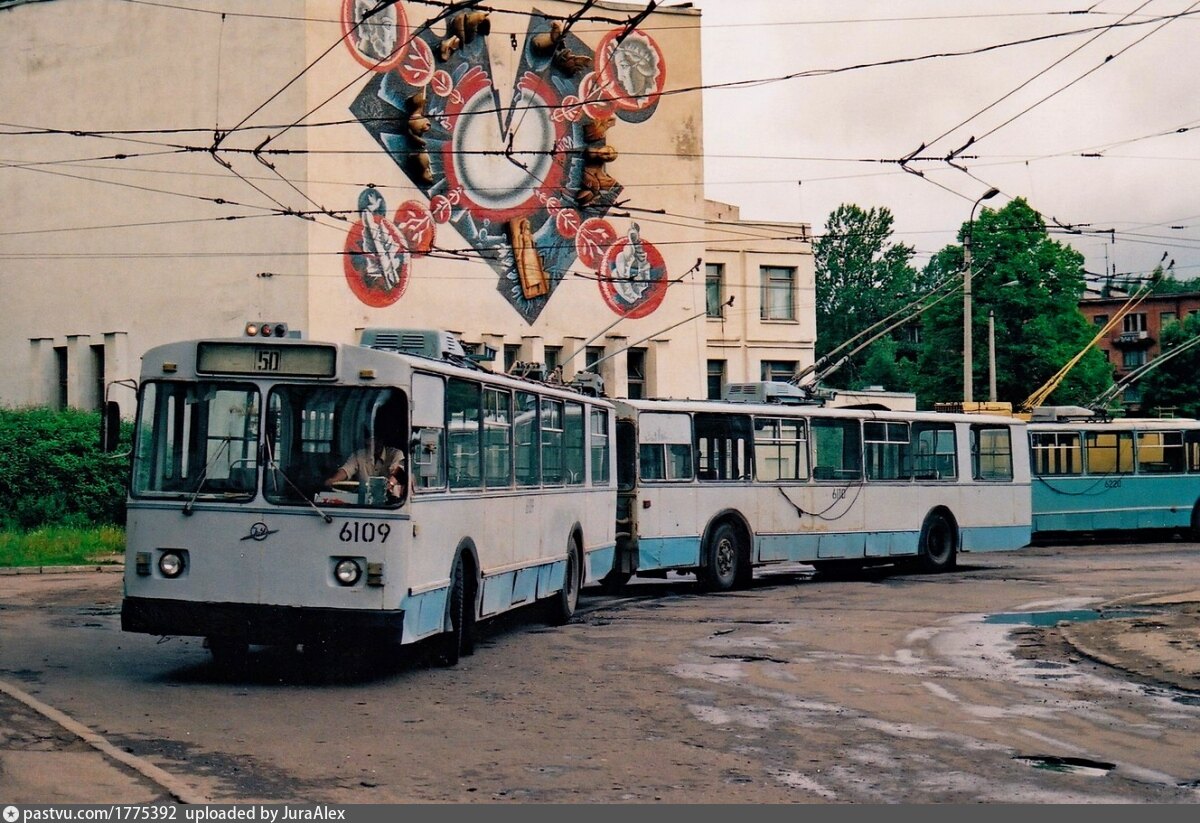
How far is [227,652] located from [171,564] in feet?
5.93

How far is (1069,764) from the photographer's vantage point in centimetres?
961

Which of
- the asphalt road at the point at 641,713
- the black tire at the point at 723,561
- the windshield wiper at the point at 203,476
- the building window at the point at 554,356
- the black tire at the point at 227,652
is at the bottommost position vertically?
the asphalt road at the point at 641,713

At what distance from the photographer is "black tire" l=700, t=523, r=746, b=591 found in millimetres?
23875

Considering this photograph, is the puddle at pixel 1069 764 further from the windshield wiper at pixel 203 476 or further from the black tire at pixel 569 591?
the black tire at pixel 569 591

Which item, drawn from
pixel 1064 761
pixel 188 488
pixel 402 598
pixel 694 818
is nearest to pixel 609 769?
pixel 694 818

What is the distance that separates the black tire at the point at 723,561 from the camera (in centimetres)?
2388

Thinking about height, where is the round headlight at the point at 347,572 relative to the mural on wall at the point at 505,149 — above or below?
below

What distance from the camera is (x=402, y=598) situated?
499 inches

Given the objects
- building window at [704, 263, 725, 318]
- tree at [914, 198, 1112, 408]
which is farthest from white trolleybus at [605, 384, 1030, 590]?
tree at [914, 198, 1112, 408]

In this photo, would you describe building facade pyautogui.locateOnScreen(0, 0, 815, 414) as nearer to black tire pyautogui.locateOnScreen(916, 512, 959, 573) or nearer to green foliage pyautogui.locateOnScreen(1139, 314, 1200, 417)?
black tire pyautogui.locateOnScreen(916, 512, 959, 573)

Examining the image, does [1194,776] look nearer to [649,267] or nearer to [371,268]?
[371,268]

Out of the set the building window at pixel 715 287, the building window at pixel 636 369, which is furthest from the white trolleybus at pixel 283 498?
the building window at pixel 715 287

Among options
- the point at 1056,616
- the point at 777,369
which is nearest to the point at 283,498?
the point at 1056,616

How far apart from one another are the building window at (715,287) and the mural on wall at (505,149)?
21.1 ft
